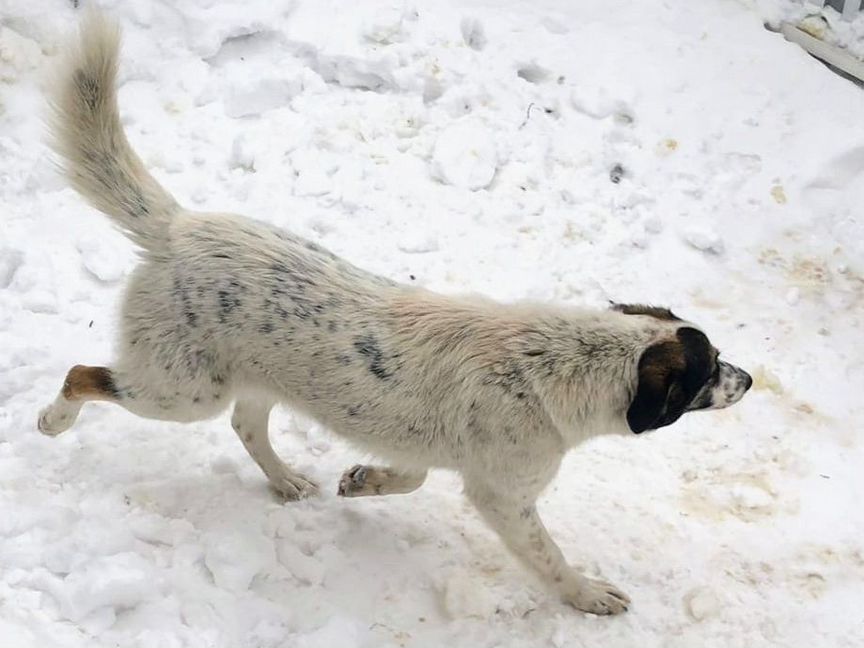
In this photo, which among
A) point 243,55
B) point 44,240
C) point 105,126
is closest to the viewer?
point 105,126

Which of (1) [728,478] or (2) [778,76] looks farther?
(2) [778,76]

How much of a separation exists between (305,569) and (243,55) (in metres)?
3.44

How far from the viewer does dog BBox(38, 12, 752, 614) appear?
3.42 m

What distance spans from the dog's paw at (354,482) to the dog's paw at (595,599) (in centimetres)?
91

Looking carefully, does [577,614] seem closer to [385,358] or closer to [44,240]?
[385,358]

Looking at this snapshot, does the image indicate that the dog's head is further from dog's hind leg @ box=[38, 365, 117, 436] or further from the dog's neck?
dog's hind leg @ box=[38, 365, 117, 436]

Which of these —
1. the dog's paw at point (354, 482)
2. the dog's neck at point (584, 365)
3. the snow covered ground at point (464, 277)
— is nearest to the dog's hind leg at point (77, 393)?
the snow covered ground at point (464, 277)

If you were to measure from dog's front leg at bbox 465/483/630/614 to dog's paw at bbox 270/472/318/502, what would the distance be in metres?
0.80

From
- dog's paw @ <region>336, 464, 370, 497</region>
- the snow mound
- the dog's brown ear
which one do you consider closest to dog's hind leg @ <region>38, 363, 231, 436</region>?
dog's paw @ <region>336, 464, 370, 497</region>

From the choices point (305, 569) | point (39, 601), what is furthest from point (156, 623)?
point (305, 569)

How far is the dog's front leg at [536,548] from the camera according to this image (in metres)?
3.63

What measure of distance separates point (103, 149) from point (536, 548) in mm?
2094

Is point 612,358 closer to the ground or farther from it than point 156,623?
farther from it

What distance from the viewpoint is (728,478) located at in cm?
443
